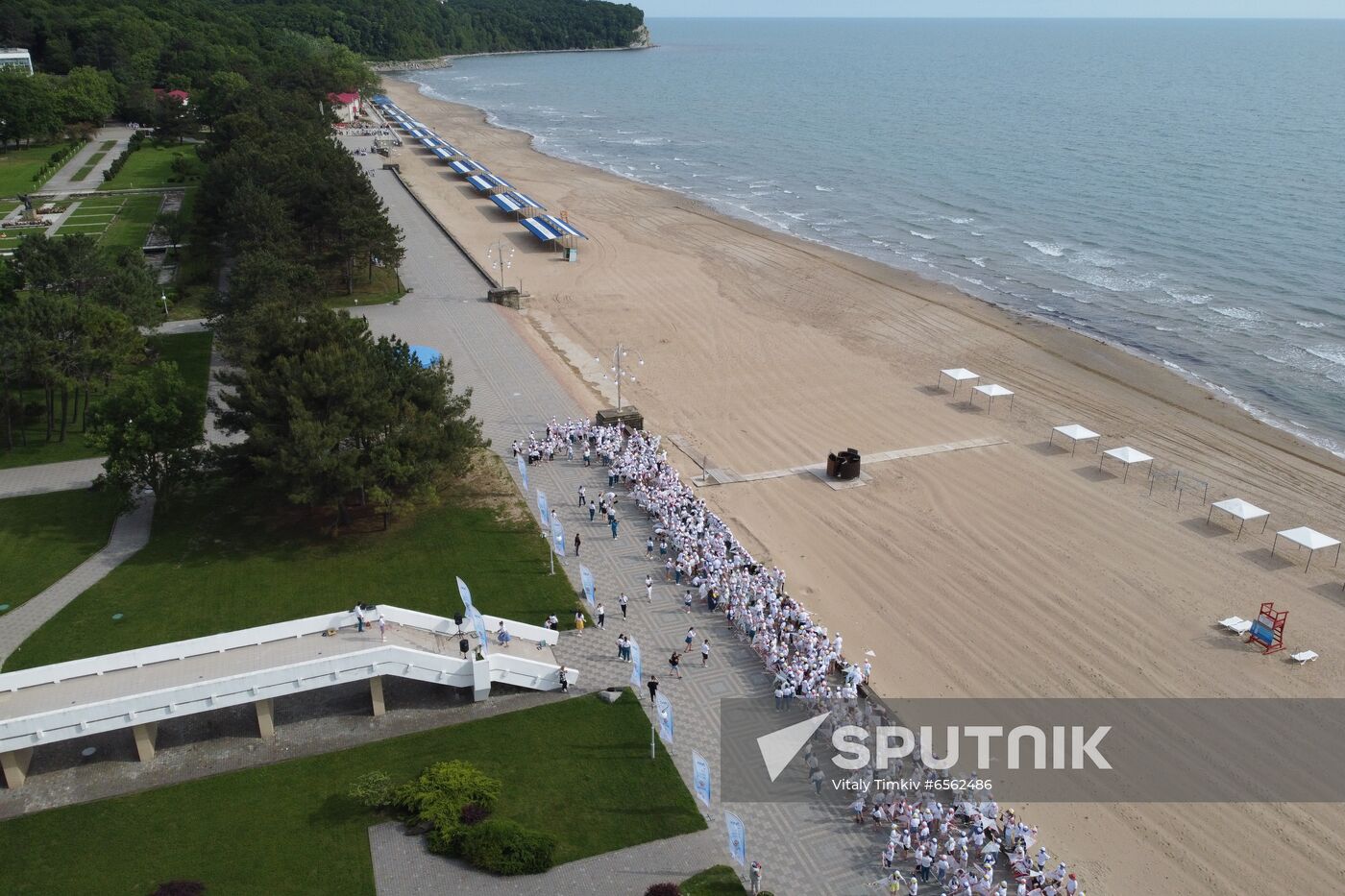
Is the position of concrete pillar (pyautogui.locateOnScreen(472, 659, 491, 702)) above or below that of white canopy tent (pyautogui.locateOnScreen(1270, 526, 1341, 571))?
below

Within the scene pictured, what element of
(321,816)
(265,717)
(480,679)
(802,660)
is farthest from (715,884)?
(265,717)

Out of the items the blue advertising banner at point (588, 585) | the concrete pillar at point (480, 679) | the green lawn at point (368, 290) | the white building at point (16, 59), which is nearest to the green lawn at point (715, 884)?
the concrete pillar at point (480, 679)

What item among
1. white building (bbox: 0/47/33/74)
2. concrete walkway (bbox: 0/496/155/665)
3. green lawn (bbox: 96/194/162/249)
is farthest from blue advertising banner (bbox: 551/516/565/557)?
white building (bbox: 0/47/33/74)

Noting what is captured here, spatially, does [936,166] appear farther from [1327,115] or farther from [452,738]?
[452,738]

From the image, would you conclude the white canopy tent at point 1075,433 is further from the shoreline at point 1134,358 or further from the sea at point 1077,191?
the sea at point 1077,191

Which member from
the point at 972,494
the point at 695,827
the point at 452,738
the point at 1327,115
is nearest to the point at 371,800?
the point at 452,738

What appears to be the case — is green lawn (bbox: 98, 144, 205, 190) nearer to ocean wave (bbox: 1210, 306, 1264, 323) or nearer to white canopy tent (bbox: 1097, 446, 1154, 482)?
white canopy tent (bbox: 1097, 446, 1154, 482)
